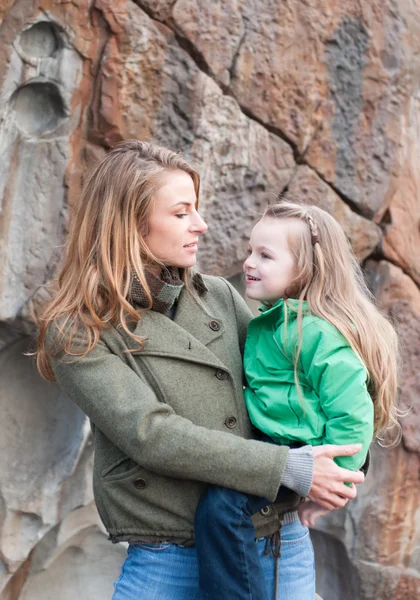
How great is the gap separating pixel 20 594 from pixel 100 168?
2025 millimetres

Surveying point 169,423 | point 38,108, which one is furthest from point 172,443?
point 38,108

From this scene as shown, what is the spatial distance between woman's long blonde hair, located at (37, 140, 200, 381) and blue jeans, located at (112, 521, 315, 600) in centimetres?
41

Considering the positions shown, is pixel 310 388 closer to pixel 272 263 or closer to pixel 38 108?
pixel 272 263

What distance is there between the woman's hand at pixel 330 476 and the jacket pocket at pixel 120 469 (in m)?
0.34

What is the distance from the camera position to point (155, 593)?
146cm

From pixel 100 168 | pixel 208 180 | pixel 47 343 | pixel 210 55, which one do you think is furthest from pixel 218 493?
pixel 210 55

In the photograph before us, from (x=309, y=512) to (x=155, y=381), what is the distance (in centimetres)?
42

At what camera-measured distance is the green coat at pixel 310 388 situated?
1.41 metres

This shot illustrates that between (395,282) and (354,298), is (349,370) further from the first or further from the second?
(395,282)

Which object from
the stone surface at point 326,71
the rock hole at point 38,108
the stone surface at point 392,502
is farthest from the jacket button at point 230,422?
the stone surface at point 392,502

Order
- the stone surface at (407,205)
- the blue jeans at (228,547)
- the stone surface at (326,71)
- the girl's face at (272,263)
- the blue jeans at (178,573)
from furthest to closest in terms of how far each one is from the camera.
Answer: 1. the stone surface at (407,205)
2. the stone surface at (326,71)
3. the girl's face at (272,263)
4. the blue jeans at (178,573)
5. the blue jeans at (228,547)

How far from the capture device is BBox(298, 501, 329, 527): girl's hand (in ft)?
5.05

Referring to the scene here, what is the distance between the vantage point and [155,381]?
147 cm

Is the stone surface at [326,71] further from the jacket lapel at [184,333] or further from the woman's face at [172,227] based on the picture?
the jacket lapel at [184,333]
